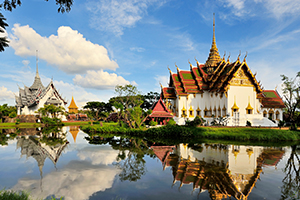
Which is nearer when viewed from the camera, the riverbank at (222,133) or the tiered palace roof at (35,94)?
the riverbank at (222,133)

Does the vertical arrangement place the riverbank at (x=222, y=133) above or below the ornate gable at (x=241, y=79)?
below

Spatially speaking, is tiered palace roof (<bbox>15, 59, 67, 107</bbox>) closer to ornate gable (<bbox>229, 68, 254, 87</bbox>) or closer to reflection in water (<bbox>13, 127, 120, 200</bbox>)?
ornate gable (<bbox>229, 68, 254, 87</bbox>)

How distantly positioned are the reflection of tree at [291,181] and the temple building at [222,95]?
1371 centimetres

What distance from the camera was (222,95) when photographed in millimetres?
24719

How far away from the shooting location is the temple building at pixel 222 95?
23.6m

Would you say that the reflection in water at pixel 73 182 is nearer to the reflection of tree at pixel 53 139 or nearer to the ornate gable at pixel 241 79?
the reflection of tree at pixel 53 139

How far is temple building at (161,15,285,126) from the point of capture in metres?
23.6

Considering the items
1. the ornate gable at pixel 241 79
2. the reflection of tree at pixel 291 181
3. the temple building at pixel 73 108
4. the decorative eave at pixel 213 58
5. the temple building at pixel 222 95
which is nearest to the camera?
the reflection of tree at pixel 291 181

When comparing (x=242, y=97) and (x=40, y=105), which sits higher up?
(x=242, y=97)

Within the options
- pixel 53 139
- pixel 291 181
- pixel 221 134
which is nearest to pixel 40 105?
pixel 53 139

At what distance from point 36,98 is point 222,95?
40317 mm

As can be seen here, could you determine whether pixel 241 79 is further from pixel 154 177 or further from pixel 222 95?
pixel 154 177

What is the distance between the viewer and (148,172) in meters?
6.96

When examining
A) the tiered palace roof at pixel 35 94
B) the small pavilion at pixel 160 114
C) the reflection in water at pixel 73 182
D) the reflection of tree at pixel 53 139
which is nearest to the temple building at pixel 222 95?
the small pavilion at pixel 160 114
